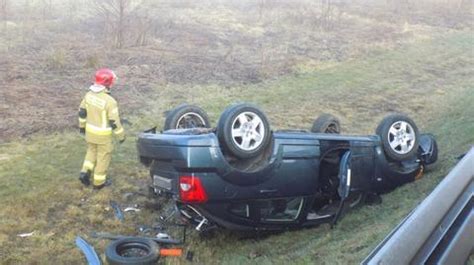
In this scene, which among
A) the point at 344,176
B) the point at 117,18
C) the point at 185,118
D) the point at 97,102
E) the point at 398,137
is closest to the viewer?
the point at 344,176

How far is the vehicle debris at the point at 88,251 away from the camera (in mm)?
5500

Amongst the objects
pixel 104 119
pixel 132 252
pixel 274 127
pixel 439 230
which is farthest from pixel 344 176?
pixel 274 127

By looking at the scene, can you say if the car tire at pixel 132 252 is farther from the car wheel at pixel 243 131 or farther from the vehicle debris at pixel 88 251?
the car wheel at pixel 243 131

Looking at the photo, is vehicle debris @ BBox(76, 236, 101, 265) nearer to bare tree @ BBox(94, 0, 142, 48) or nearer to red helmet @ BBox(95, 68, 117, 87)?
red helmet @ BBox(95, 68, 117, 87)

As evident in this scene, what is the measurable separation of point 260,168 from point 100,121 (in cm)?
279

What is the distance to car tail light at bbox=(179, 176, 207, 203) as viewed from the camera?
5.14 m

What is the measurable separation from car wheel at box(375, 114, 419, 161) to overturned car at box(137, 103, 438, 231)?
0.04 feet

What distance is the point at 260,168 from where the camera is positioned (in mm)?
5480

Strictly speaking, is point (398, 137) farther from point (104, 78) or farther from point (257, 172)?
point (104, 78)

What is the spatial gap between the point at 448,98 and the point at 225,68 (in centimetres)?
534

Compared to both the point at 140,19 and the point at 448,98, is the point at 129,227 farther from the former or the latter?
the point at 140,19

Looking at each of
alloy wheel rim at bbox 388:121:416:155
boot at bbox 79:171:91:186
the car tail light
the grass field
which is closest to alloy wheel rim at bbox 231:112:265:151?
the car tail light

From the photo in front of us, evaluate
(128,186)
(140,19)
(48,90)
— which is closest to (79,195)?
(128,186)

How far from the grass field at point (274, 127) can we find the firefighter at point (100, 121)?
23cm
